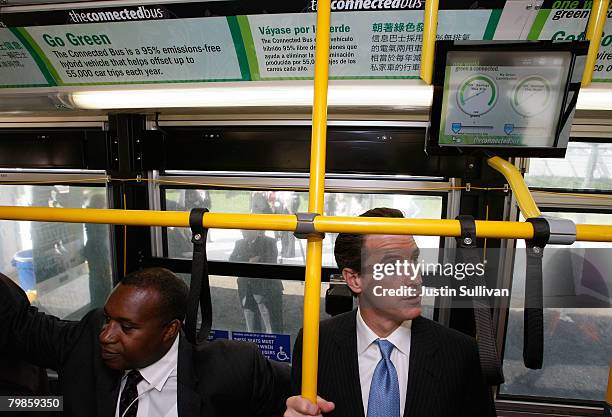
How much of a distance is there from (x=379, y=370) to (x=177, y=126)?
2120 mm

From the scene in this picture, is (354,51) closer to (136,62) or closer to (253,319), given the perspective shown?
(136,62)

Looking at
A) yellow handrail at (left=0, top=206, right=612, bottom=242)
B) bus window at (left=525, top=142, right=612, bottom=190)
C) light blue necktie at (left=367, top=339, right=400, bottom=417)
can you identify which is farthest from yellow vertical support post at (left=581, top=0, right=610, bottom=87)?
light blue necktie at (left=367, top=339, right=400, bottom=417)

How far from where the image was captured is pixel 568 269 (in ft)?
2.88

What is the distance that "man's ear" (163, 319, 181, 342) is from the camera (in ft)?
5.06

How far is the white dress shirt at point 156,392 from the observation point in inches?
59.7

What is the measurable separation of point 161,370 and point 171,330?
0.61ft

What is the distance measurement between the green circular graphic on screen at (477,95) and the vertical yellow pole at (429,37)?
0.14 metres

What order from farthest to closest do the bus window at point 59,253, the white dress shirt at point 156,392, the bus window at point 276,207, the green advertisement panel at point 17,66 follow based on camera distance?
the bus window at point 59,253 → the bus window at point 276,207 → the green advertisement panel at point 17,66 → the white dress shirt at point 156,392

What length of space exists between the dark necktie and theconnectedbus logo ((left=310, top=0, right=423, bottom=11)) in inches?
71.3

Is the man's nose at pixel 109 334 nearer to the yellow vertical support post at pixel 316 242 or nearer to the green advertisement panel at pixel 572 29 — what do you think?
the yellow vertical support post at pixel 316 242


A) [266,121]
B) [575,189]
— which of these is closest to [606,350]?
[575,189]

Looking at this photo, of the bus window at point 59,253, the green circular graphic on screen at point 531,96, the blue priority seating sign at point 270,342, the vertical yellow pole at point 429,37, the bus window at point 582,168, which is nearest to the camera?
the vertical yellow pole at point 429,37

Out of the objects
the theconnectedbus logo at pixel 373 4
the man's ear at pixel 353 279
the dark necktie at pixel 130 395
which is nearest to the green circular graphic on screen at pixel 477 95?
the theconnectedbus logo at pixel 373 4

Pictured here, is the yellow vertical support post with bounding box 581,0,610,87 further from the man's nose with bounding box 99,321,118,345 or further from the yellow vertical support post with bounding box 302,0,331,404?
the man's nose with bounding box 99,321,118,345
